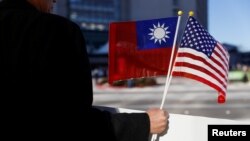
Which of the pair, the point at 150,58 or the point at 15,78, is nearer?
the point at 15,78

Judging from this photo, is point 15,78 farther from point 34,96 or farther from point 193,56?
point 193,56

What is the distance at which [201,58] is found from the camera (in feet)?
6.28

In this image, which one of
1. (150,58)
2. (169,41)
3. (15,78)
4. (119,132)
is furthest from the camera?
(150,58)

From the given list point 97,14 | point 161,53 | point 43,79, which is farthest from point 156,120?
point 97,14

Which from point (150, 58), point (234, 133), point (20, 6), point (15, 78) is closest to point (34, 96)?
point (15, 78)

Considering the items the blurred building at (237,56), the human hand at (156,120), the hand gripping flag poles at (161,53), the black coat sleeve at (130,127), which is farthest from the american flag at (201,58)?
the blurred building at (237,56)

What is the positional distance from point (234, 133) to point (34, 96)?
3.28 ft

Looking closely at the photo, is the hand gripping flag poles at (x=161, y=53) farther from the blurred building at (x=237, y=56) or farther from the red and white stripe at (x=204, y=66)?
the blurred building at (x=237, y=56)

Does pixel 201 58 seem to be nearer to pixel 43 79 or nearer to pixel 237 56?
pixel 43 79

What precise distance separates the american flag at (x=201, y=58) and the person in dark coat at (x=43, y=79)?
0.95m

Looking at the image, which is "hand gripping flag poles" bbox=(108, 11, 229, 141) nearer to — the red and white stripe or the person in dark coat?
the red and white stripe

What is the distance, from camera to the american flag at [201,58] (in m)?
1.85

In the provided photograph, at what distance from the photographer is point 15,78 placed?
2.97 feet

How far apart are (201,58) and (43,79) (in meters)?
1.14
